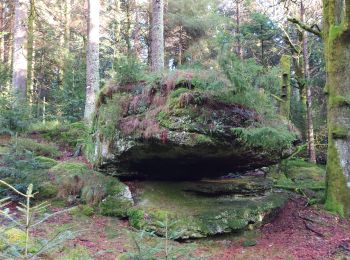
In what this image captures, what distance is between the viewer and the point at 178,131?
660 centimetres

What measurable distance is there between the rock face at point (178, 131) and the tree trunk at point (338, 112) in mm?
1309

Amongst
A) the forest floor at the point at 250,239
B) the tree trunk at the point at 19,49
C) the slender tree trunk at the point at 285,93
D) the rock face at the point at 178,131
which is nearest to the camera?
the forest floor at the point at 250,239

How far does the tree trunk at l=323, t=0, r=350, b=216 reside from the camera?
7.78 metres

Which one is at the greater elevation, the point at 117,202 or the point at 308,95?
the point at 308,95

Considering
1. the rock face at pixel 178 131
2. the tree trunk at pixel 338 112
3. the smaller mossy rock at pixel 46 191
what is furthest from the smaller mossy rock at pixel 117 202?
the tree trunk at pixel 338 112

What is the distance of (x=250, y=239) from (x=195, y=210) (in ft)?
4.09

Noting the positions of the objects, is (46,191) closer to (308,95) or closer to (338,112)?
(338,112)

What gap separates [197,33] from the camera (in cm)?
1812

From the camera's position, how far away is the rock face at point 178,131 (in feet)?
21.7

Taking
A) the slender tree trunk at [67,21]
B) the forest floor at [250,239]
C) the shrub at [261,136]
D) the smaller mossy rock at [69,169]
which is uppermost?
the slender tree trunk at [67,21]

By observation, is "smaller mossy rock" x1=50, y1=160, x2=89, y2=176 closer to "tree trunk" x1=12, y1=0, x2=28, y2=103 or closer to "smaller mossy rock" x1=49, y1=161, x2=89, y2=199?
"smaller mossy rock" x1=49, y1=161, x2=89, y2=199

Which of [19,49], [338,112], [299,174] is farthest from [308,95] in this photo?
[19,49]

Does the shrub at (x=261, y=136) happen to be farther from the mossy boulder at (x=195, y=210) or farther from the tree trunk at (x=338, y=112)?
the tree trunk at (x=338, y=112)

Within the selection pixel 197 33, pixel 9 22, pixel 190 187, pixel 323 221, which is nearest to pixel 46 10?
pixel 9 22
